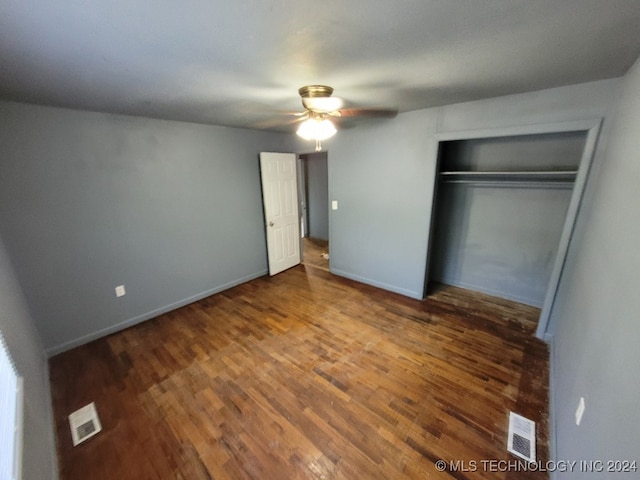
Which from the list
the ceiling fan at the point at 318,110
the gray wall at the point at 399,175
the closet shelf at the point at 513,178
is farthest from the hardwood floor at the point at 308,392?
the ceiling fan at the point at 318,110

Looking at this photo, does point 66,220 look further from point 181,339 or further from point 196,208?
point 181,339

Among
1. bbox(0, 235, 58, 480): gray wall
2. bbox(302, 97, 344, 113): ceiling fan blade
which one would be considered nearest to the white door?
bbox(302, 97, 344, 113): ceiling fan blade

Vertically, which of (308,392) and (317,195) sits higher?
(317,195)

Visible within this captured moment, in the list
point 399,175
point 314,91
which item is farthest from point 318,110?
point 399,175

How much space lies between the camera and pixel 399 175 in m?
3.09

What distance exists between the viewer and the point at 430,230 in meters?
3.06

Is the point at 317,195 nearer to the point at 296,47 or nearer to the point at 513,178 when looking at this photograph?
the point at 513,178

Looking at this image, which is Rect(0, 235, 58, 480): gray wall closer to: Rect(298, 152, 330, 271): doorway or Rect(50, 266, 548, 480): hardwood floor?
Rect(50, 266, 548, 480): hardwood floor

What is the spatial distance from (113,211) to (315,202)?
4043 millimetres

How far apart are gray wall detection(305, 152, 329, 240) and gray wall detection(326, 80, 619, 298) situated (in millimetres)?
2045

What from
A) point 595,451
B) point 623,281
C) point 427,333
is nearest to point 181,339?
point 427,333

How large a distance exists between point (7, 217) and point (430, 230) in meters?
3.99

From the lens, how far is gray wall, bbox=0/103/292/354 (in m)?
2.15

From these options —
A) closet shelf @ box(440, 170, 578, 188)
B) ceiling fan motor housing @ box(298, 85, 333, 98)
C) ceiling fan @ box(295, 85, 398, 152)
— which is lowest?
closet shelf @ box(440, 170, 578, 188)
